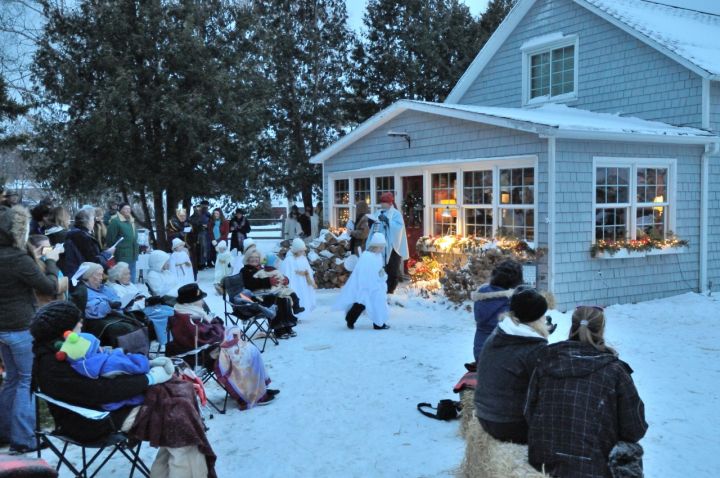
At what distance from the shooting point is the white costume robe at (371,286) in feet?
28.9

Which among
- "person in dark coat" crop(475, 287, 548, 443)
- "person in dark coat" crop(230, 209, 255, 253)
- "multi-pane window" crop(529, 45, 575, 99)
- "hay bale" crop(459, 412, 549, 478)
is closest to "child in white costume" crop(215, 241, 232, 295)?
"person in dark coat" crop(230, 209, 255, 253)

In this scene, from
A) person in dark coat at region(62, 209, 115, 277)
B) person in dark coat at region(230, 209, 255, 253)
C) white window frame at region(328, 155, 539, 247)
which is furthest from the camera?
person in dark coat at region(230, 209, 255, 253)

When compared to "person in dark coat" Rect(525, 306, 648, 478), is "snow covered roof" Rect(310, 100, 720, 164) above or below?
above

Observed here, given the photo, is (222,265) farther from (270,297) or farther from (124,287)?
(124,287)

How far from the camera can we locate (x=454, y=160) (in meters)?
11.7

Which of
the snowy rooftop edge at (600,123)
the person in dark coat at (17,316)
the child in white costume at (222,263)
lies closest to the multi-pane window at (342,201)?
the snowy rooftop edge at (600,123)

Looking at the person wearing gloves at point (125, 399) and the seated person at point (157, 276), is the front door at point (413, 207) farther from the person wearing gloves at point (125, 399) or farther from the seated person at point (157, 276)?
the person wearing gloves at point (125, 399)

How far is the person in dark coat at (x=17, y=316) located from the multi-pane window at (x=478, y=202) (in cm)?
814

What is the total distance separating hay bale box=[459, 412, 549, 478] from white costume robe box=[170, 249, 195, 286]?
21.8 feet

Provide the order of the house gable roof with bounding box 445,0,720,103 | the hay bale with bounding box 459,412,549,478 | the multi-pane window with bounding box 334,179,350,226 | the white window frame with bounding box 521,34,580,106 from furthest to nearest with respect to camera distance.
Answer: the multi-pane window with bounding box 334,179,350,226
the white window frame with bounding box 521,34,580,106
the house gable roof with bounding box 445,0,720,103
the hay bale with bounding box 459,412,549,478

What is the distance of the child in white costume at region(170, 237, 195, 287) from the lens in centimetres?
971

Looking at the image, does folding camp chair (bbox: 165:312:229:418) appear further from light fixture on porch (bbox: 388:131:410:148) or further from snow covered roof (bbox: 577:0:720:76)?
snow covered roof (bbox: 577:0:720:76)

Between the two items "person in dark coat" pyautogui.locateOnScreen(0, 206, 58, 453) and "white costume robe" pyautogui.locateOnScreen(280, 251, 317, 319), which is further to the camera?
"white costume robe" pyautogui.locateOnScreen(280, 251, 317, 319)

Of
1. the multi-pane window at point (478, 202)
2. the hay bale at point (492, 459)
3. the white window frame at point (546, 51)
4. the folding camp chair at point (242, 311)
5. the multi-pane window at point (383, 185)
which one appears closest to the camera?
the hay bale at point (492, 459)
